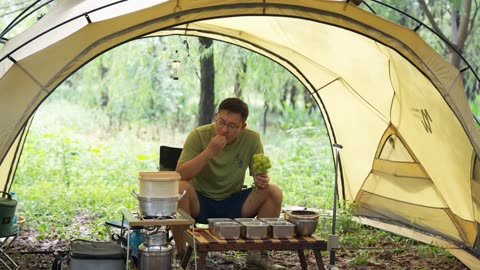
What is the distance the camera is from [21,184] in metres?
8.78

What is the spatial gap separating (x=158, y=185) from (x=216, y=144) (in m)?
0.90

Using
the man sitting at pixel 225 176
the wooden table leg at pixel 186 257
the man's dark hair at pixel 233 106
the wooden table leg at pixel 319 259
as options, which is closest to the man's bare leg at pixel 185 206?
the man sitting at pixel 225 176

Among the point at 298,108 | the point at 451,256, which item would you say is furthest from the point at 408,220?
the point at 298,108

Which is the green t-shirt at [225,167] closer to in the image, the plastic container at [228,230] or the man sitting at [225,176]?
the man sitting at [225,176]

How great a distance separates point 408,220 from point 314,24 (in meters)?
1.92

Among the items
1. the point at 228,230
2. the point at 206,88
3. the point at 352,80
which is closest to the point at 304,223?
the point at 228,230

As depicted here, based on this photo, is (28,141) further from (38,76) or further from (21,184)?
(38,76)

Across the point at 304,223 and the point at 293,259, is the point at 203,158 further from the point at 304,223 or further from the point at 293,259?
the point at 293,259

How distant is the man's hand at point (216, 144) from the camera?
14.8 ft

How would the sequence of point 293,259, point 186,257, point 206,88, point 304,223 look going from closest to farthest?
point 304,223 < point 186,257 < point 293,259 < point 206,88

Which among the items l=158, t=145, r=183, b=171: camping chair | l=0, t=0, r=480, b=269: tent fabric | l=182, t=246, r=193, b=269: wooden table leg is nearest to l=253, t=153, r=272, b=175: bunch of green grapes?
l=182, t=246, r=193, b=269: wooden table leg

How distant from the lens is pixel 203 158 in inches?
179

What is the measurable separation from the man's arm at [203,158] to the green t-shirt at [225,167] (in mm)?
264

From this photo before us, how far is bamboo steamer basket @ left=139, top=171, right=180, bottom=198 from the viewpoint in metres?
3.69
